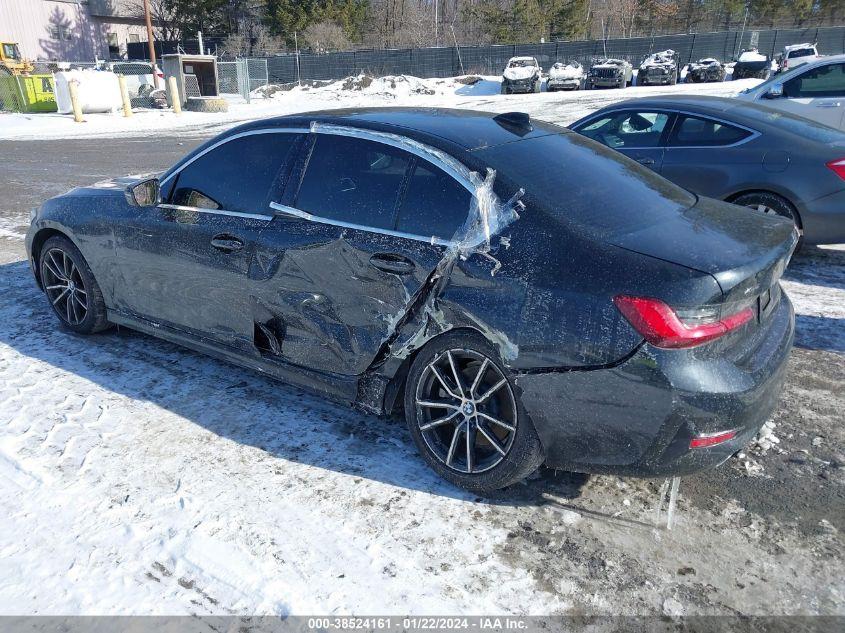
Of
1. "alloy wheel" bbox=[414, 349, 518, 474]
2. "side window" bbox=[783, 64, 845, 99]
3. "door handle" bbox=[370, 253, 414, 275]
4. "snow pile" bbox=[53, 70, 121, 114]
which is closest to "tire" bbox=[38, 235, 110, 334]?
"door handle" bbox=[370, 253, 414, 275]

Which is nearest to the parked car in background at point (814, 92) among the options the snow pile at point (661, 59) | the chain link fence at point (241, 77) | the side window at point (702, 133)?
the side window at point (702, 133)

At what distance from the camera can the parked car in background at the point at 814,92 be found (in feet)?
33.3

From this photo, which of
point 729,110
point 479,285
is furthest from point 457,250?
point 729,110

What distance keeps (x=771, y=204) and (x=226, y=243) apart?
4917 millimetres

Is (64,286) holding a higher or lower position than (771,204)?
lower

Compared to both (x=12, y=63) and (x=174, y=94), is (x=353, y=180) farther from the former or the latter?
(x=12, y=63)

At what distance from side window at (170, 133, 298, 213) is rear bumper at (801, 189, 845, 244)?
15.4 feet

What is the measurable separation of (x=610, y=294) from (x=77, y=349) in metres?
3.94

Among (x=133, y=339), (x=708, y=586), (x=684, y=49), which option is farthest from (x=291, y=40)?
(x=708, y=586)

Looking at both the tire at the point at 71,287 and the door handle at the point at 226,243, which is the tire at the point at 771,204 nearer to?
the door handle at the point at 226,243

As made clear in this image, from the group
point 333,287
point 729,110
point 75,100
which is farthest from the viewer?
point 75,100

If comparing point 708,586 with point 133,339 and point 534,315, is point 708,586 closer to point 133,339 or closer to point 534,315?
point 534,315

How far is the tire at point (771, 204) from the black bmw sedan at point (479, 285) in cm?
296

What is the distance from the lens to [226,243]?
12.8 ft
